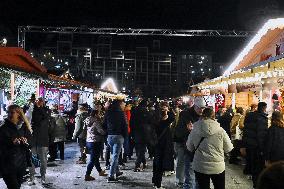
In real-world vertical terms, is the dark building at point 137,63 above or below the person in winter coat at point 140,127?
above

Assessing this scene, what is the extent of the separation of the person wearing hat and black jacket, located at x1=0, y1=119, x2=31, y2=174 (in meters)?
3.36

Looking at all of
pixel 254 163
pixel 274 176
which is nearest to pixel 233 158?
pixel 254 163

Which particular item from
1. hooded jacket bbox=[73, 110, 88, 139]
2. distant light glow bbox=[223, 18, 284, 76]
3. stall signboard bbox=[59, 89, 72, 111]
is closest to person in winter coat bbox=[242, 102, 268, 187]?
distant light glow bbox=[223, 18, 284, 76]

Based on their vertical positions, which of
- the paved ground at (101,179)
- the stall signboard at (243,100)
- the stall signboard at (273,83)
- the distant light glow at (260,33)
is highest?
the distant light glow at (260,33)

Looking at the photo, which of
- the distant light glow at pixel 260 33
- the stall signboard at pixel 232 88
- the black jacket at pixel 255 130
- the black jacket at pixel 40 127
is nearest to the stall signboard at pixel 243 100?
the distant light glow at pixel 260 33

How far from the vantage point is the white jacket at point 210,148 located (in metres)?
6.08

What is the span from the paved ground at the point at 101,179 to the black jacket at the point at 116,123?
1227 mm

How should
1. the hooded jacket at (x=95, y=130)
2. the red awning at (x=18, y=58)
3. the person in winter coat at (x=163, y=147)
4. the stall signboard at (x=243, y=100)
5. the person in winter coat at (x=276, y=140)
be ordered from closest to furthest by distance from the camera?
the person in winter coat at (x=276, y=140), the person in winter coat at (x=163, y=147), the hooded jacket at (x=95, y=130), the red awning at (x=18, y=58), the stall signboard at (x=243, y=100)

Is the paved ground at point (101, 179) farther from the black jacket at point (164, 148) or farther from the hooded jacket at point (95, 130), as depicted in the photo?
the hooded jacket at point (95, 130)

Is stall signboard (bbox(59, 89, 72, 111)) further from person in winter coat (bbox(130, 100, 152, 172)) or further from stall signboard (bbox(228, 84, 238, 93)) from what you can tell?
person in winter coat (bbox(130, 100, 152, 172))

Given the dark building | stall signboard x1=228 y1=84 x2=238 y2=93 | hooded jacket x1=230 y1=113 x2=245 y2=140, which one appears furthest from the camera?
the dark building

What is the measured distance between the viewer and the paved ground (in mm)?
9203

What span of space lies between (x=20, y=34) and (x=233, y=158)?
1862cm

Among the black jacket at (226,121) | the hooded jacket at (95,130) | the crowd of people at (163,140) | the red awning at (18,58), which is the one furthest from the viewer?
the black jacket at (226,121)
